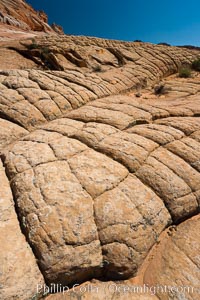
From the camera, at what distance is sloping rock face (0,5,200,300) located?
3400mm

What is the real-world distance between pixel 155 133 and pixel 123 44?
13.4 m

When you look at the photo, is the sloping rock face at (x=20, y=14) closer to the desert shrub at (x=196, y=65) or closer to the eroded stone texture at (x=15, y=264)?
the desert shrub at (x=196, y=65)

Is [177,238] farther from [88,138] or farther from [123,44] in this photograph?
[123,44]

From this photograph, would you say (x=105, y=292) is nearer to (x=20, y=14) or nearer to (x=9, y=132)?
(x=9, y=132)

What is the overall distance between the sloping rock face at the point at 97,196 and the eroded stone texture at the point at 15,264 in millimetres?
14

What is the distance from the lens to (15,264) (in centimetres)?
320

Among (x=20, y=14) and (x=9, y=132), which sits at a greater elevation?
(x=20, y=14)

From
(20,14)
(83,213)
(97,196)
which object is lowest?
(83,213)

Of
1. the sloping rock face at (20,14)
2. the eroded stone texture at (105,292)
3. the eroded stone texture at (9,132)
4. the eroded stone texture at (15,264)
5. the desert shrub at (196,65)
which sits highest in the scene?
the sloping rock face at (20,14)

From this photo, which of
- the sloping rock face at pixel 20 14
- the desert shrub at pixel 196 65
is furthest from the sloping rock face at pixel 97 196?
the sloping rock face at pixel 20 14

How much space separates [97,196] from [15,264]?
1861mm

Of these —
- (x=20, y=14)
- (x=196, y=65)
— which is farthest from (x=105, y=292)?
(x=20, y=14)

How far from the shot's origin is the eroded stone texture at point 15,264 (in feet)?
9.80

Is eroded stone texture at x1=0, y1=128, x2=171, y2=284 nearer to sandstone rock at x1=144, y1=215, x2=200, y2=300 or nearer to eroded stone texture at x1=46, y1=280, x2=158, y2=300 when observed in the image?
eroded stone texture at x1=46, y1=280, x2=158, y2=300
